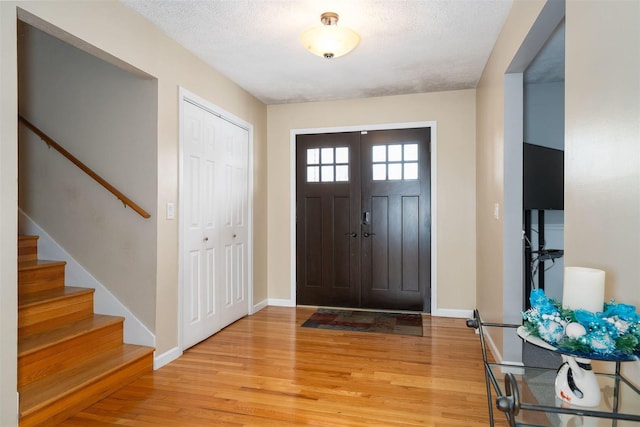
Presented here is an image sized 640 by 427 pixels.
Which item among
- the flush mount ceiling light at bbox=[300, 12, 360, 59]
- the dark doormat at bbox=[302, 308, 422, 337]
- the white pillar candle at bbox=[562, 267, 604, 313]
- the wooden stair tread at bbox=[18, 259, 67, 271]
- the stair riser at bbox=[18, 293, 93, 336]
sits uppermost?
the flush mount ceiling light at bbox=[300, 12, 360, 59]

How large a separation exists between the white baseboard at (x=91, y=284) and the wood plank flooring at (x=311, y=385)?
33 centimetres

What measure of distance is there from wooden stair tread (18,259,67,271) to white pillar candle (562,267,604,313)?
3191 millimetres

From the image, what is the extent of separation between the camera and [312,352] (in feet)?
10.3

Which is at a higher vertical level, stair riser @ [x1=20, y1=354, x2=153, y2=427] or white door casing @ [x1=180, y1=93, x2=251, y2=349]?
white door casing @ [x1=180, y1=93, x2=251, y2=349]

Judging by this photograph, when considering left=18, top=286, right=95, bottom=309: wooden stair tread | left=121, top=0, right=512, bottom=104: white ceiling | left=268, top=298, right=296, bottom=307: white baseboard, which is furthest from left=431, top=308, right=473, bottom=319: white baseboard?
left=18, top=286, right=95, bottom=309: wooden stair tread

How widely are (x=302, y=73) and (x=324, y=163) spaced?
1221 millimetres

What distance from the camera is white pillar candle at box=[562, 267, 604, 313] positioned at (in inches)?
42.7

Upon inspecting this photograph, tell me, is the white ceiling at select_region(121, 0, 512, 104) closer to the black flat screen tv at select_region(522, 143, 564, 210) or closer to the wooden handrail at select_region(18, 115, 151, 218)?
the black flat screen tv at select_region(522, 143, 564, 210)

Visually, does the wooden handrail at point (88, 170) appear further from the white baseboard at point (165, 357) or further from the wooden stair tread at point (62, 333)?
the white baseboard at point (165, 357)

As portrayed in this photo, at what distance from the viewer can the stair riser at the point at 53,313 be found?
7.94ft

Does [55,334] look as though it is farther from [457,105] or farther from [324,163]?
[457,105]
